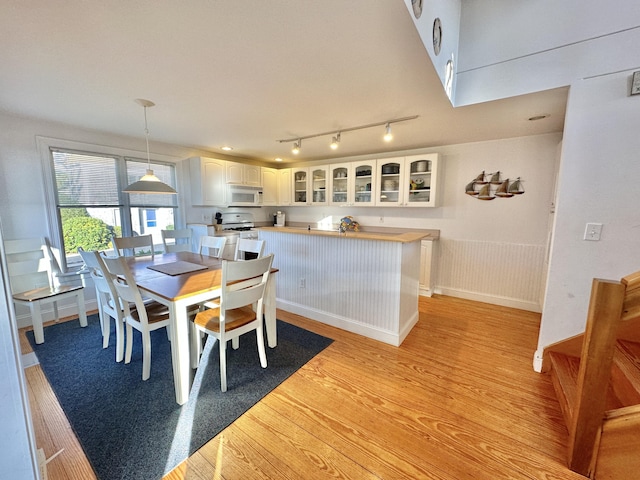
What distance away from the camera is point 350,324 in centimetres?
279

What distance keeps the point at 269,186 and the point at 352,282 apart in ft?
10.4

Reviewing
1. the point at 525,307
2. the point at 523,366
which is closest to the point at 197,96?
the point at 523,366

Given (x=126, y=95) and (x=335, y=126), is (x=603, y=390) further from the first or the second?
(x=126, y=95)

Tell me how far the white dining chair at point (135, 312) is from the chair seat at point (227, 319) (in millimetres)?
296

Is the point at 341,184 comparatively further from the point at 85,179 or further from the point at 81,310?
the point at 81,310

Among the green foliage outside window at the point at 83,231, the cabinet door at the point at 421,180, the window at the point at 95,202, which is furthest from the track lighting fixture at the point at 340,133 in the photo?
the green foliage outside window at the point at 83,231

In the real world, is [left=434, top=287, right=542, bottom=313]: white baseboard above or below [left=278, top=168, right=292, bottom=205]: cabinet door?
below

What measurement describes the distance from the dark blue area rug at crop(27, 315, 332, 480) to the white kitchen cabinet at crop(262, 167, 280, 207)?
3.07 meters

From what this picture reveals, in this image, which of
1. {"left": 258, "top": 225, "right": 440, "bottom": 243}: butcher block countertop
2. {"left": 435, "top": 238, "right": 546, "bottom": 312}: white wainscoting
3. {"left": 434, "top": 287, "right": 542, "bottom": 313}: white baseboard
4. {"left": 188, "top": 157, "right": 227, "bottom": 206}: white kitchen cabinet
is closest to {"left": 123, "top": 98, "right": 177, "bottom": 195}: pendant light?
{"left": 258, "top": 225, "right": 440, "bottom": 243}: butcher block countertop

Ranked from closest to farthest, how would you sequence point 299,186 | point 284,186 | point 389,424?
point 389,424 < point 299,186 < point 284,186

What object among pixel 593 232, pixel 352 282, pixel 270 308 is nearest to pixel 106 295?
pixel 270 308

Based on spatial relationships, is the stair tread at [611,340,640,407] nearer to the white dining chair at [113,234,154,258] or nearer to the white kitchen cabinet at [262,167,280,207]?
the white dining chair at [113,234,154,258]

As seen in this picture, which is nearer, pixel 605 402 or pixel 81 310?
pixel 605 402

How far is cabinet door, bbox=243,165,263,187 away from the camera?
4.68 metres
